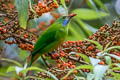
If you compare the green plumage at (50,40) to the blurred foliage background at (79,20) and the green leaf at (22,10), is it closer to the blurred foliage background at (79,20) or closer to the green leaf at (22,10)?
the blurred foliage background at (79,20)

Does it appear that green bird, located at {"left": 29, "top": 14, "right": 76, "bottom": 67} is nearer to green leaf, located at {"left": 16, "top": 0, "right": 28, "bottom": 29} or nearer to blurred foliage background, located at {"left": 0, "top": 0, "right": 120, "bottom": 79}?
blurred foliage background, located at {"left": 0, "top": 0, "right": 120, "bottom": 79}

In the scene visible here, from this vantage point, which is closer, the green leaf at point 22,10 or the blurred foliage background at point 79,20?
the green leaf at point 22,10

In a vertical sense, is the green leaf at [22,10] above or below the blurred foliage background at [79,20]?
above

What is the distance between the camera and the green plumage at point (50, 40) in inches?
107

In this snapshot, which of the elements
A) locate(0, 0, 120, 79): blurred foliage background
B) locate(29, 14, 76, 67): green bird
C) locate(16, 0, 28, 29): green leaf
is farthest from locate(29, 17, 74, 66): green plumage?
locate(16, 0, 28, 29): green leaf

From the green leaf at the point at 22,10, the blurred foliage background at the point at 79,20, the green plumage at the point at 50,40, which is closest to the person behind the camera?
the green leaf at the point at 22,10

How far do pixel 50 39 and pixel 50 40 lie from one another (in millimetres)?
13

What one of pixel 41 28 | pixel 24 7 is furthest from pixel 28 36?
pixel 41 28

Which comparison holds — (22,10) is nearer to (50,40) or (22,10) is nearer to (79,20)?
(50,40)

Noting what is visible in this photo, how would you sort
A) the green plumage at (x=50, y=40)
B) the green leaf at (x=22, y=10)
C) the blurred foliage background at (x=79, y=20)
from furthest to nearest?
the blurred foliage background at (x=79, y=20)
the green plumage at (x=50, y=40)
the green leaf at (x=22, y=10)

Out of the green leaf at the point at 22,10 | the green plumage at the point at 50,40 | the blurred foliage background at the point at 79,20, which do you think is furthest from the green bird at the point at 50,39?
the green leaf at the point at 22,10

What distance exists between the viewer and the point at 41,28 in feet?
13.3

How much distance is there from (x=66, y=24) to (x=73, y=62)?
75cm

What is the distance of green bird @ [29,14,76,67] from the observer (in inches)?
107
